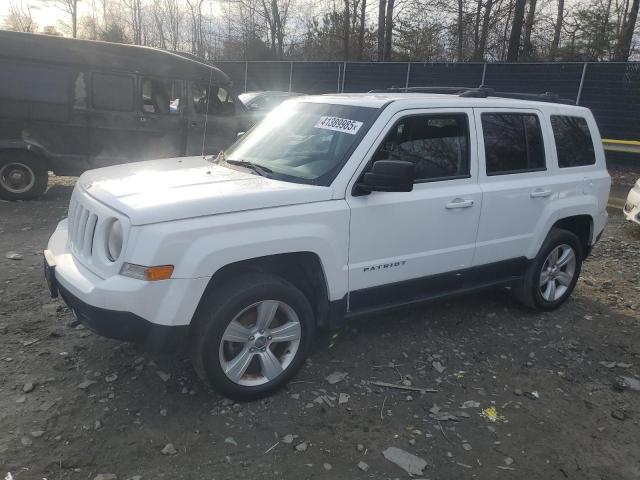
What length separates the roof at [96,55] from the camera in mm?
7508

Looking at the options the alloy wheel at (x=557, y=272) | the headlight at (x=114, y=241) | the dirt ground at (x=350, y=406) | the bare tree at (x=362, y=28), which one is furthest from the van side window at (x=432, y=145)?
the bare tree at (x=362, y=28)

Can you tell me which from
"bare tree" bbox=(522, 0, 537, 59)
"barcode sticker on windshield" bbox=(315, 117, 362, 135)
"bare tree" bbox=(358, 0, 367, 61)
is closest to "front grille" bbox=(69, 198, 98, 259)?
"barcode sticker on windshield" bbox=(315, 117, 362, 135)

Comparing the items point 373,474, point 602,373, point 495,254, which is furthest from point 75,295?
point 602,373

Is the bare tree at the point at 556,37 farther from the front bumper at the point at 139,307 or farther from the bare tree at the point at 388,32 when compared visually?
the front bumper at the point at 139,307

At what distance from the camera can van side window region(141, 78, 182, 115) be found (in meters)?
8.48

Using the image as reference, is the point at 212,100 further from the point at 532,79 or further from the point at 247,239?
the point at 532,79

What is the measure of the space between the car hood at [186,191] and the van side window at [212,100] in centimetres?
541

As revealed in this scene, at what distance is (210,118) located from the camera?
930 cm

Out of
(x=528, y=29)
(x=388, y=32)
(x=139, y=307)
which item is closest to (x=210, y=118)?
(x=139, y=307)

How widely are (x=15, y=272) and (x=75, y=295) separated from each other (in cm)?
257

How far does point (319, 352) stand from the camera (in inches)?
156

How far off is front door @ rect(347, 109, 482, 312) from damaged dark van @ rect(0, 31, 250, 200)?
4.32m

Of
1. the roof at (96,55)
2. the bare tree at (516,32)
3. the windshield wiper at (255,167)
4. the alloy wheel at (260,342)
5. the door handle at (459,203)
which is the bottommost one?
the alloy wheel at (260,342)

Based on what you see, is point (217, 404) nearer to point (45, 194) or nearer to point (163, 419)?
point (163, 419)
